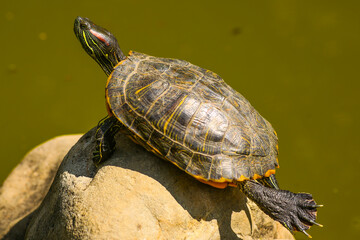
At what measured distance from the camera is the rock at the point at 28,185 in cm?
394

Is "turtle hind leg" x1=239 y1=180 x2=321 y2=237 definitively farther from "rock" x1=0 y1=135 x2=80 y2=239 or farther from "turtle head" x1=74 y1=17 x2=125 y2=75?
"rock" x1=0 y1=135 x2=80 y2=239

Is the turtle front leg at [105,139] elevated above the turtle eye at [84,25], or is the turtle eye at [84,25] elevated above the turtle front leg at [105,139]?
the turtle eye at [84,25]

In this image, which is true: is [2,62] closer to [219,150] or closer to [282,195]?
[219,150]

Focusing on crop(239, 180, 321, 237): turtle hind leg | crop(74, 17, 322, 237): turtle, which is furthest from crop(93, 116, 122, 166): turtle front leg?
crop(239, 180, 321, 237): turtle hind leg

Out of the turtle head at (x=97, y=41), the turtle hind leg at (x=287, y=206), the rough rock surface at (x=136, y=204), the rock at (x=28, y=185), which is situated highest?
the turtle head at (x=97, y=41)

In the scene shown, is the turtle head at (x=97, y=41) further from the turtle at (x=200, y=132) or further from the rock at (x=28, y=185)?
the rock at (x=28, y=185)

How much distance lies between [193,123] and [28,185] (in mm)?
2600

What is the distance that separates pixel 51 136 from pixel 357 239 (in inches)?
180

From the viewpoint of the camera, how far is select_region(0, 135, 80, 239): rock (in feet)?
12.9

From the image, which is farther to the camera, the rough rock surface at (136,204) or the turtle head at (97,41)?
the turtle head at (97,41)

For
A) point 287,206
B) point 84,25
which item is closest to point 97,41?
point 84,25

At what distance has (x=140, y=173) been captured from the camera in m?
2.74

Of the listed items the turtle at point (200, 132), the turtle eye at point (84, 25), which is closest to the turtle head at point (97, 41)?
the turtle eye at point (84, 25)

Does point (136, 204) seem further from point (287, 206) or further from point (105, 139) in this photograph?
point (287, 206)
